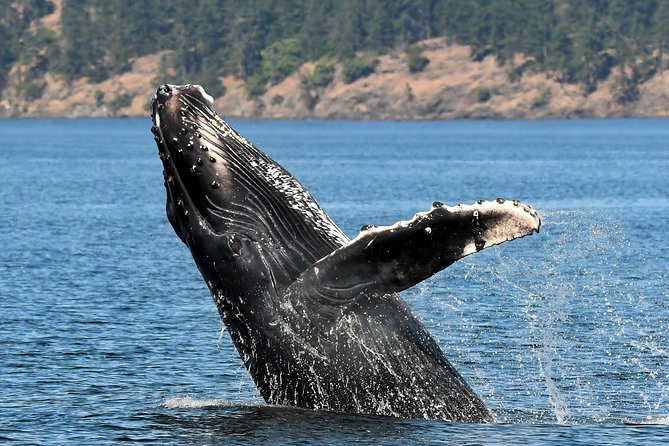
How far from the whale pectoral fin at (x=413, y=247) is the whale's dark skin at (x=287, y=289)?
0.03m

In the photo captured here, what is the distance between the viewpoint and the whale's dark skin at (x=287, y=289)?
14.7 metres

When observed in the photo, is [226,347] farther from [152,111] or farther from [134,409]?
[152,111]

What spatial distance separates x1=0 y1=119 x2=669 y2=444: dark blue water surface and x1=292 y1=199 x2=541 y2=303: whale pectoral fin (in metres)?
1.69

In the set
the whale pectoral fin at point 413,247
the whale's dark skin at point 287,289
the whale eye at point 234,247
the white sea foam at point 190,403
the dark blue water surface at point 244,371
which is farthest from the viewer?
the white sea foam at point 190,403

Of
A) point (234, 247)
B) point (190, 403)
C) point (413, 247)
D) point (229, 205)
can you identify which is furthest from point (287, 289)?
point (190, 403)

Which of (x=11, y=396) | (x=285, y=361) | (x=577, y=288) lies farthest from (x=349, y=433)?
(x=577, y=288)

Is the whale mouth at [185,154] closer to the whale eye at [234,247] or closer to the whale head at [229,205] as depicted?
the whale head at [229,205]

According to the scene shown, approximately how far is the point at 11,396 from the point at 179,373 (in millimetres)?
2757

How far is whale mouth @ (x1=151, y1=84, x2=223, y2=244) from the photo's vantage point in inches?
595

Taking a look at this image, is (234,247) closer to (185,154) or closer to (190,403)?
(185,154)

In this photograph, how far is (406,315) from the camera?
1512cm

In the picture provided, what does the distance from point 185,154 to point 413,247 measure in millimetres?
2935

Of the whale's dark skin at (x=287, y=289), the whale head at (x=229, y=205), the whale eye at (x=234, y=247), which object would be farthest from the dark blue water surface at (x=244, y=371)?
the whale eye at (x=234, y=247)

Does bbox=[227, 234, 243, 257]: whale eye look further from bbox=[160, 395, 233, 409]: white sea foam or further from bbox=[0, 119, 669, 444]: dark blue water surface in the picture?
bbox=[160, 395, 233, 409]: white sea foam
